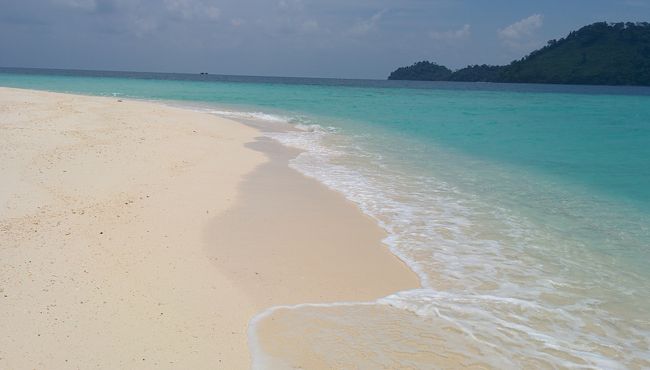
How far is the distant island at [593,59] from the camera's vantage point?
9044cm

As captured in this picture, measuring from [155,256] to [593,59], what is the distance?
346ft

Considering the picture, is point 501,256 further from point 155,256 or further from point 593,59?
point 593,59

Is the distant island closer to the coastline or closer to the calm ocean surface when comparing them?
the calm ocean surface

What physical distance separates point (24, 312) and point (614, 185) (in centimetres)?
1094

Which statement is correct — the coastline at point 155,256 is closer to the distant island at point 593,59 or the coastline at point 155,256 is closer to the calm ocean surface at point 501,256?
the calm ocean surface at point 501,256

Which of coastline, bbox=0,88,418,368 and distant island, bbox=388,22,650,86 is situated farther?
distant island, bbox=388,22,650,86

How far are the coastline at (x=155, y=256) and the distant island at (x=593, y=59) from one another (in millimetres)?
96766

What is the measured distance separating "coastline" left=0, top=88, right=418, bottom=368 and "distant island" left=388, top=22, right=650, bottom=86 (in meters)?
96.8

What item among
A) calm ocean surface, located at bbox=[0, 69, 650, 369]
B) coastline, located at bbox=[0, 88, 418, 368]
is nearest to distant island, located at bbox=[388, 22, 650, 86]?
calm ocean surface, located at bbox=[0, 69, 650, 369]

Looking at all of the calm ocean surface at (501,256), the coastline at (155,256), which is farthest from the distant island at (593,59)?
the coastline at (155,256)

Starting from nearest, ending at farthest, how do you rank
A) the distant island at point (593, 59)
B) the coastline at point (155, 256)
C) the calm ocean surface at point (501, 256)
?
1. the coastline at point (155, 256)
2. the calm ocean surface at point (501, 256)
3. the distant island at point (593, 59)

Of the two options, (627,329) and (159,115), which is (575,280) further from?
(159,115)

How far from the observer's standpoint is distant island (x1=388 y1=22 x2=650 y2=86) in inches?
3561

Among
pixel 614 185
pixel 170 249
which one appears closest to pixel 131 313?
pixel 170 249
